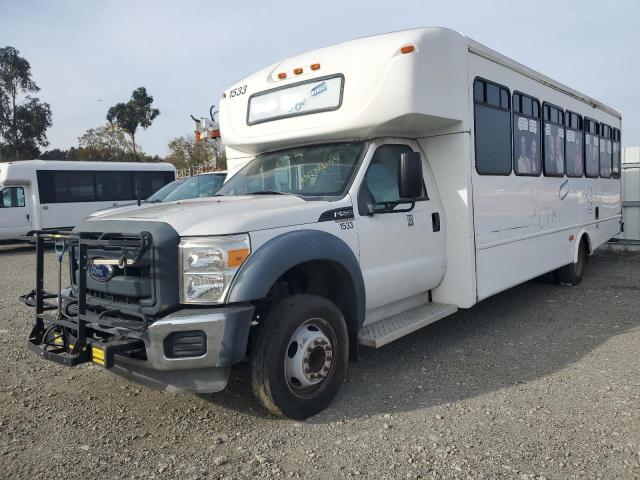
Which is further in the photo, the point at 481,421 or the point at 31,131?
the point at 31,131

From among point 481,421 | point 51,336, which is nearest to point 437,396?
point 481,421

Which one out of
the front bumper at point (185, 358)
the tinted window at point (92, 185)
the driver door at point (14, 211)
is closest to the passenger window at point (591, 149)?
the front bumper at point (185, 358)

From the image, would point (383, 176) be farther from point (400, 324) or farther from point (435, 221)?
point (400, 324)

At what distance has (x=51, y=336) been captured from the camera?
3918 mm

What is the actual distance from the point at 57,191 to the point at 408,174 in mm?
16046

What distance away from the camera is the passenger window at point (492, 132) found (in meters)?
5.49

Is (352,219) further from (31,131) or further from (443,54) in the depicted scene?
(31,131)

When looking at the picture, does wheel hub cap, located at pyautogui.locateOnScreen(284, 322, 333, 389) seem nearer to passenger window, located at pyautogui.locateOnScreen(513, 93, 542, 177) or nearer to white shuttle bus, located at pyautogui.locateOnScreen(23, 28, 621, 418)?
white shuttle bus, located at pyautogui.locateOnScreen(23, 28, 621, 418)

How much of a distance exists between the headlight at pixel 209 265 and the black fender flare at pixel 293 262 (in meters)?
0.07

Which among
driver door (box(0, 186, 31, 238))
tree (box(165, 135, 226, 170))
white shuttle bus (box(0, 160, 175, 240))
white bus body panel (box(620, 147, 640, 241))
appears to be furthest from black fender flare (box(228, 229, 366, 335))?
tree (box(165, 135, 226, 170))

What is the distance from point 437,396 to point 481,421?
515mm

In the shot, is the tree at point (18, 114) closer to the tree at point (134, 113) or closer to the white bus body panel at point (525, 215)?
the tree at point (134, 113)

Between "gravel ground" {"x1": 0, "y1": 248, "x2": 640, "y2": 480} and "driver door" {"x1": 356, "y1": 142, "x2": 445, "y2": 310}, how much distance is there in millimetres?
792

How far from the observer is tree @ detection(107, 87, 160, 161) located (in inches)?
1777
